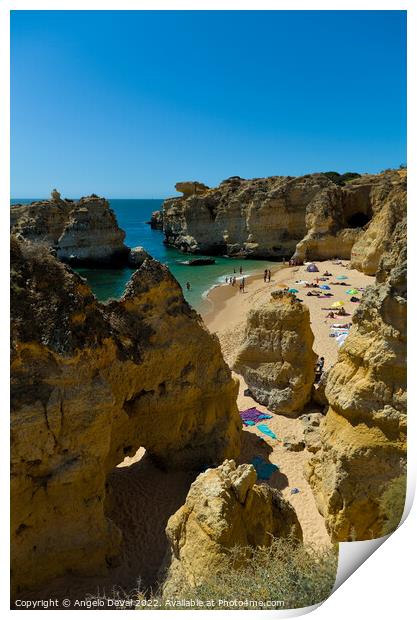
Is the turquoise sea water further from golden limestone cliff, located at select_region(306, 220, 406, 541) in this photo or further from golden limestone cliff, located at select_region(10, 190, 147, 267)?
golden limestone cliff, located at select_region(306, 220, 406, 541)

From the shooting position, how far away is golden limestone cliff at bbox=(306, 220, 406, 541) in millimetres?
6086

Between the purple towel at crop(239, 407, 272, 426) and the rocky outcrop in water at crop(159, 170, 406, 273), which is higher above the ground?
the rocky outcrop in water at crop(159, 170, 406, 273)

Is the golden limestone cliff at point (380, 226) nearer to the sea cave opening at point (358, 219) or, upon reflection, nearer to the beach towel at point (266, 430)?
the sea cave opening at point (358, 219)

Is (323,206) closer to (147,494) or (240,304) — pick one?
(240,304)

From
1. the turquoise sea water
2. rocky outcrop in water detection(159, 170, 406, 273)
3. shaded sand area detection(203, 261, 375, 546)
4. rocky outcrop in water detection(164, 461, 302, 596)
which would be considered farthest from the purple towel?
rocky outcrop in water detection(159, 170, 406, 273)

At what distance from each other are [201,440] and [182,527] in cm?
390

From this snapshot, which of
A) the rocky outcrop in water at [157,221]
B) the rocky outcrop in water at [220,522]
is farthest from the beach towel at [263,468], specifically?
the rocky outcrop in water at [157,221]

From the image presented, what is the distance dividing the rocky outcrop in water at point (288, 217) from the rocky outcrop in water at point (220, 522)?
29.3 meters

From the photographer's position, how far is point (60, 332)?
6438 mm

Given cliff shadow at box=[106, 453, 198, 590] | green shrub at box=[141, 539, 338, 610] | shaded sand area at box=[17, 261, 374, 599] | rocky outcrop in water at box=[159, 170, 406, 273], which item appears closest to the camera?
green shrub at box=[141, 539, 338, 610]

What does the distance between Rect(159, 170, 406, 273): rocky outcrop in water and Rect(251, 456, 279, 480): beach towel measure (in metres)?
25.5

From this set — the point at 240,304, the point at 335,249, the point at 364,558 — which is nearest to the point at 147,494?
the point at 364,558

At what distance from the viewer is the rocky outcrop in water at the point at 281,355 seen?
43.0 feet

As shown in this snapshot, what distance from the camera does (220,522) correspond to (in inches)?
214
